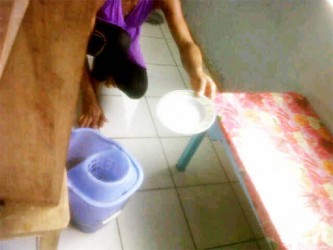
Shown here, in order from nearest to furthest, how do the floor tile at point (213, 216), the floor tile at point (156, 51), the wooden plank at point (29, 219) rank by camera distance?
1. the wooden plank at point (29, 219)
2. the floor tile at point (213, 216)
3. the floor tile at point (156, 51)

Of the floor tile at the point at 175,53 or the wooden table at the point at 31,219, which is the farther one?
the floor tile at the point at 175,53

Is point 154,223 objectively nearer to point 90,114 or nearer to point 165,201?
point 165,201

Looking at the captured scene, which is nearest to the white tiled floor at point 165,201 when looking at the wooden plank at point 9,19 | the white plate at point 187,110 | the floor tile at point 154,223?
the floor tile at point 154,223

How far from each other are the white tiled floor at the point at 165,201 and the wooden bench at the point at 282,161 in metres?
0.24

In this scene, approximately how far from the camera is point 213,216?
135 cm

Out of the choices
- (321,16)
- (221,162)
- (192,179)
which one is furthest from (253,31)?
(192,179)

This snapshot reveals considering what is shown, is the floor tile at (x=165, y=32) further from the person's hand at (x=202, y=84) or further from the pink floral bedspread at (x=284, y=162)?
the person's hand at (x=202, y=84)

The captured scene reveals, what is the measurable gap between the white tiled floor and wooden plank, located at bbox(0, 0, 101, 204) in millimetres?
563

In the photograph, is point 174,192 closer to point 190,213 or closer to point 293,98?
point 190,213

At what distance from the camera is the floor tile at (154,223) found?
118cm

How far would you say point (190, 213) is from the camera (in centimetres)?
132

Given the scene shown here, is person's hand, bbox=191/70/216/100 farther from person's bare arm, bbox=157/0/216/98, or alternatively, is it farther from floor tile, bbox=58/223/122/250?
floor tile, bbox=58/223/122/250

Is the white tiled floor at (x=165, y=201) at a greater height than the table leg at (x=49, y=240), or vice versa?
the table leg at (x=49, y=240)

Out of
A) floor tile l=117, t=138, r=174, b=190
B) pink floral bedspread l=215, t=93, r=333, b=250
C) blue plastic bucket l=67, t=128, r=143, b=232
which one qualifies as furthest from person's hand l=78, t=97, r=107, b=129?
pink floral bedspread l=215, t=93, r=333, b=250
